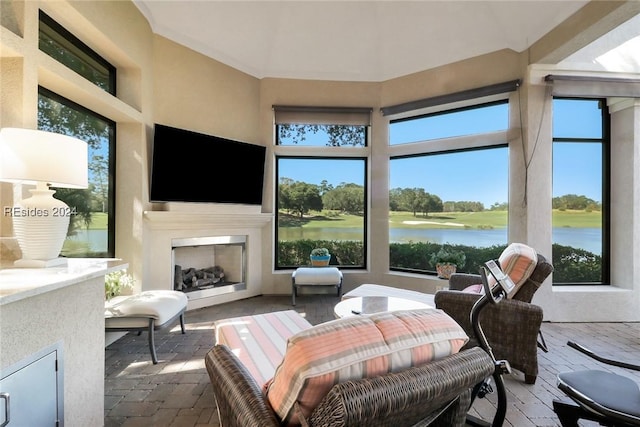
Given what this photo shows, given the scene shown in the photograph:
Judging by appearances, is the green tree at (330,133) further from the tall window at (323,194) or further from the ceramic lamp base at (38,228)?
the ceramic lamp base at (38,228)

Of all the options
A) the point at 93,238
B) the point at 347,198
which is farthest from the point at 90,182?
the point at 347,198

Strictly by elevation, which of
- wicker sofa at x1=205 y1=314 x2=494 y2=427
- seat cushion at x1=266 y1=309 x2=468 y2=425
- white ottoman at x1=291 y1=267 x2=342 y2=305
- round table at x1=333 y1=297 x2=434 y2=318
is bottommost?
white ottoman at x1=291 y1=267 x2=342 y2=305

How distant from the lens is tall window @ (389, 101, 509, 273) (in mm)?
4199

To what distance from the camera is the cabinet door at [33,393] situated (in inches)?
46.8

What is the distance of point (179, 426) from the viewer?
187cm

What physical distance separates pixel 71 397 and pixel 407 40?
17.3ft

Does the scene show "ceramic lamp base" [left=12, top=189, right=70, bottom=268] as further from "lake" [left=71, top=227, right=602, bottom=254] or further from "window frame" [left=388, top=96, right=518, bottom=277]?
"window frame" [left=388, top=96, right=518, bottom=277]

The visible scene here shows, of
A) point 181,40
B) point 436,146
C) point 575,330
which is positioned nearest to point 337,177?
point 436,146

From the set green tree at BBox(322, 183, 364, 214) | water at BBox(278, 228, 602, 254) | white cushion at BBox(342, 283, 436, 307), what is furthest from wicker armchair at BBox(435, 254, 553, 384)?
green tree at BBox(322, 183, 364, 214)

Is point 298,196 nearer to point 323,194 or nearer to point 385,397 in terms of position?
point 323,194

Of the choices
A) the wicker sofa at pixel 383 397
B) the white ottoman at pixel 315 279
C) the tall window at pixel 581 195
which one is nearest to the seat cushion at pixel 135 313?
the wicker sofa at pixel 383 397

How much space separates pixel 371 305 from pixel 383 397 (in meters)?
2.04

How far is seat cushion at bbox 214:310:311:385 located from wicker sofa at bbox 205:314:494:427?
42 cm

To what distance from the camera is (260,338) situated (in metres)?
2.06
